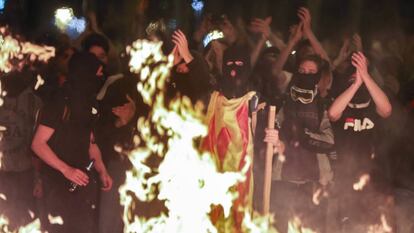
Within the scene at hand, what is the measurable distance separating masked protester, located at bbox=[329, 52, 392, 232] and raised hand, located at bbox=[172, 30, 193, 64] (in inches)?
43.9

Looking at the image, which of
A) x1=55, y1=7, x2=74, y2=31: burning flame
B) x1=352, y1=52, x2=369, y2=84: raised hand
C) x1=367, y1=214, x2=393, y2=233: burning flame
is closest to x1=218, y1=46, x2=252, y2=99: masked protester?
x1=352, y1=52, x2=369, y2=84: raised hand

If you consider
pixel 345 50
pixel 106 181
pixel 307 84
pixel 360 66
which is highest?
pixel 345 50

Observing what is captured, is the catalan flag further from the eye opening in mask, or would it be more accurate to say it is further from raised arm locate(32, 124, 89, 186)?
raised arm locate(32, 124, 89, 186)

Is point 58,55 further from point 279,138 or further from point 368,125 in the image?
point 368,125

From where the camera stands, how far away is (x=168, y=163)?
513cm

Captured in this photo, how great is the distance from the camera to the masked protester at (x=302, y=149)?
197 inches

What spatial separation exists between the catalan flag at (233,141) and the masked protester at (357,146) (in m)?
0.65

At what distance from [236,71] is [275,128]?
52cm

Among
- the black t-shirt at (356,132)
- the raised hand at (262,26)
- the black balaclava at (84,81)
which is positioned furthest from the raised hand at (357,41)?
the black balaclava at (84,81)

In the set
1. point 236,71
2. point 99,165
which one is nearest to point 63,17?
point 99,165

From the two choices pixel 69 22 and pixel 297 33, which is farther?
pixel 69 22

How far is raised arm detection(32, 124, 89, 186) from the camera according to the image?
4.84 m

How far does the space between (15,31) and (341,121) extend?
2628mm

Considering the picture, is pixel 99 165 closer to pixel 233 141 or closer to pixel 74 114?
pixel 74 114
